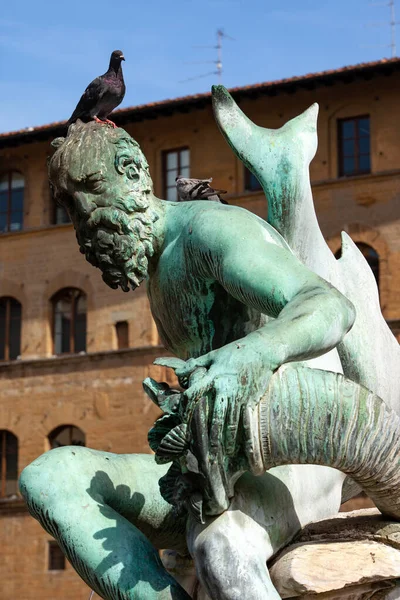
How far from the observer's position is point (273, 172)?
2.68 meters

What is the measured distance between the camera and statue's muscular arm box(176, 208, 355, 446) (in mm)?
2096

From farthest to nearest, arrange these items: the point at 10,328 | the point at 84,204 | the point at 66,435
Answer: the point at 10,328, the point at 66,435, the point at 84,204

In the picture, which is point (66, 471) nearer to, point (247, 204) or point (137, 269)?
point (137, 269)

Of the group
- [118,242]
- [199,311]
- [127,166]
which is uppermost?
[127,166]

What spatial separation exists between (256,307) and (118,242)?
324mm

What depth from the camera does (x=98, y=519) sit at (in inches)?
94.0

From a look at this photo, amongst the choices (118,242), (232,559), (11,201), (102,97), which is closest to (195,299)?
(118,242)

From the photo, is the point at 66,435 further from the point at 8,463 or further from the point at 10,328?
the point at 10,328

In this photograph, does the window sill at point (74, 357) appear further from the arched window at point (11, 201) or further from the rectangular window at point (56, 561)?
the rectangular window at point (56, 561)

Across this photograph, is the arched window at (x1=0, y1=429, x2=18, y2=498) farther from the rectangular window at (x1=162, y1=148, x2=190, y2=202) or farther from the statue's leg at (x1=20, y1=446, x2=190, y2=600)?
the statue's leg at (x1=20, y1=446, x2=190, y2=600)

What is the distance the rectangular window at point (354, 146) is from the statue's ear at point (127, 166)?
24464 millimetres

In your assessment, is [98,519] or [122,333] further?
[122,333]

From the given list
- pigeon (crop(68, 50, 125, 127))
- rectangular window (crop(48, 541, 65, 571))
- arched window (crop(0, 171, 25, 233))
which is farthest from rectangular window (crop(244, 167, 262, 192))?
pigeon (crop(68, 50, 125, 127))

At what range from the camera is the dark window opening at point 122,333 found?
2788 cm
